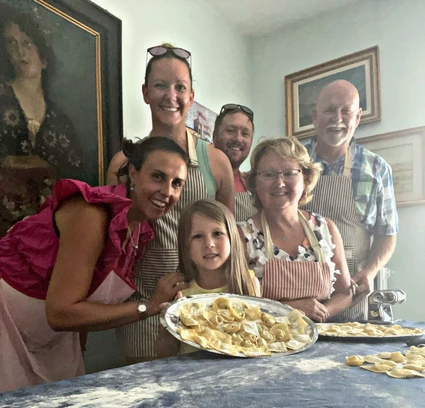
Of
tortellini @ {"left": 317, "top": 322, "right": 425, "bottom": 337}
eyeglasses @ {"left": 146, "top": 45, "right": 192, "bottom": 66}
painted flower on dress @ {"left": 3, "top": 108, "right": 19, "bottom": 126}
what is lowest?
tortellini @ {"left": 317, "top": 322, "right": 425, "bottom": 337}

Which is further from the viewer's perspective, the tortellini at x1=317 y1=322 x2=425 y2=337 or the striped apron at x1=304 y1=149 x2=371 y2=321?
the striped apron at x1=304 y1=149 x2=371 y2=321

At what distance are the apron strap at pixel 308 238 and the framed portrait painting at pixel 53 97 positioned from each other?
459 mm

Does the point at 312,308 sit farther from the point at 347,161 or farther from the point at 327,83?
the point at 327,83

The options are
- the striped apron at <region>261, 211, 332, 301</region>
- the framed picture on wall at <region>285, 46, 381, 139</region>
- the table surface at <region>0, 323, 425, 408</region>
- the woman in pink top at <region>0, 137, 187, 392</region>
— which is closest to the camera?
the table surface at <region>0, 323, 425, 408</region>

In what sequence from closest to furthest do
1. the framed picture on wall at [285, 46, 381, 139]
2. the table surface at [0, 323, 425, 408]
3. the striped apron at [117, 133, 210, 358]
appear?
the table surface at [0, 323, 425, 408] < the striped apron at [117, 133, 210, 358] < the framed picture on wall at [285, 46, 381, 139]

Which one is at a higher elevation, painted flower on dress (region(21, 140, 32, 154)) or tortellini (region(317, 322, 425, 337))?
painted flower on dress (region(21, 140, 32, 154))

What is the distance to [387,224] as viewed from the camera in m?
1.28

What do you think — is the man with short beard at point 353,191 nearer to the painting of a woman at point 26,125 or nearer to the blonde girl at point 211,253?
the blonde girl at point 211,253

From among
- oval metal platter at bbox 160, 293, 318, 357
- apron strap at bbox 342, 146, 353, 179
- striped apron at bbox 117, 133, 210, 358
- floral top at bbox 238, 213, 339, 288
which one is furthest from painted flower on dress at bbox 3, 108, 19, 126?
apron strap at bbox 342, 146, 353, 179

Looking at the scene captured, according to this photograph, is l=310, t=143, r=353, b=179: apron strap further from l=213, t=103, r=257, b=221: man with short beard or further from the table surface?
the table surface

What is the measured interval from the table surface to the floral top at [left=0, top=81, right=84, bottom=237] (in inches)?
15.0

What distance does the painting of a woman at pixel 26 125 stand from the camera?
35.5 inches

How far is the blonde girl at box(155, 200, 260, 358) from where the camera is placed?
112 centimetres

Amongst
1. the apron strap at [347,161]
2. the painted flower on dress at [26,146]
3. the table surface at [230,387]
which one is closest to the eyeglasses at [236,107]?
the apron strap at [347,161]
